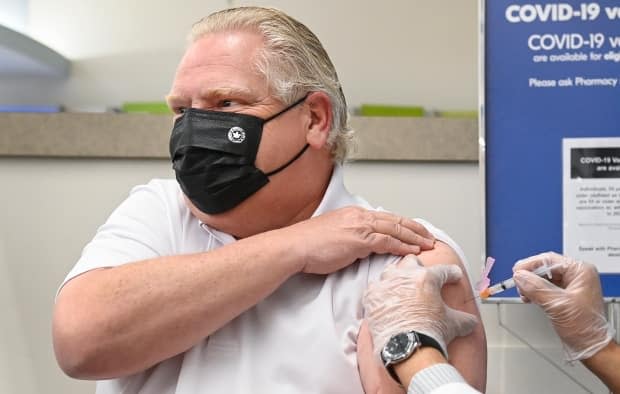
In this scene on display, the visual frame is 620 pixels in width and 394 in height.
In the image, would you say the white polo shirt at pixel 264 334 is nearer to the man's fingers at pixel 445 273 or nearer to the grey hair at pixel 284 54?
the man's fingers at pixel 445 273

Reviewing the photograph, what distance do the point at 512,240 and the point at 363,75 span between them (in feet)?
3.05

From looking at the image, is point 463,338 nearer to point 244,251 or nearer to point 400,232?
point 400,232

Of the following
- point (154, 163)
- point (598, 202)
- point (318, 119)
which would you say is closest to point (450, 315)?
point (318, 119)

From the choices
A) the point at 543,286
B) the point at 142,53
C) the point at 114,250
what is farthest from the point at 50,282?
the point at 543,286

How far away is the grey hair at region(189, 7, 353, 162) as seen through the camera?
4.47 ft

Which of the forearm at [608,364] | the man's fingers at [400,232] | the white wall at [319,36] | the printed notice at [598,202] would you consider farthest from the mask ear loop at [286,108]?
the white wall at [319,36]

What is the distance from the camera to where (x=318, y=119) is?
1441 millimetres

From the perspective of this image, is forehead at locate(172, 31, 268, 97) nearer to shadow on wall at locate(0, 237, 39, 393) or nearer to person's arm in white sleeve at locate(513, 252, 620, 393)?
person's arm in white sleeve at locate(513, 252, 620, 393)

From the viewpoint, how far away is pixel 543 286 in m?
1.61

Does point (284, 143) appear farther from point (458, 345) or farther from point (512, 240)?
point (512, 240)

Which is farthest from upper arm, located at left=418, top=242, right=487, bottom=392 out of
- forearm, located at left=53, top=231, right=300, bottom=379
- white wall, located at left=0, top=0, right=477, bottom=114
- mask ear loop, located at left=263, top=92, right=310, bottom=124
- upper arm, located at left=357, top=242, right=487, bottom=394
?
white wall, located at left=0, top=0, right=477, bottom=114

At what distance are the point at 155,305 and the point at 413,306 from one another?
46cm

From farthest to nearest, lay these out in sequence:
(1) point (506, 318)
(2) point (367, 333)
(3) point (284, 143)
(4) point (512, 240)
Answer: (1) point (506, 318), (4) point (512, 240), (3) point (284, 143), (2) point (367, 333)

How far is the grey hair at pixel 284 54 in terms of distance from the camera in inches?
53.6
